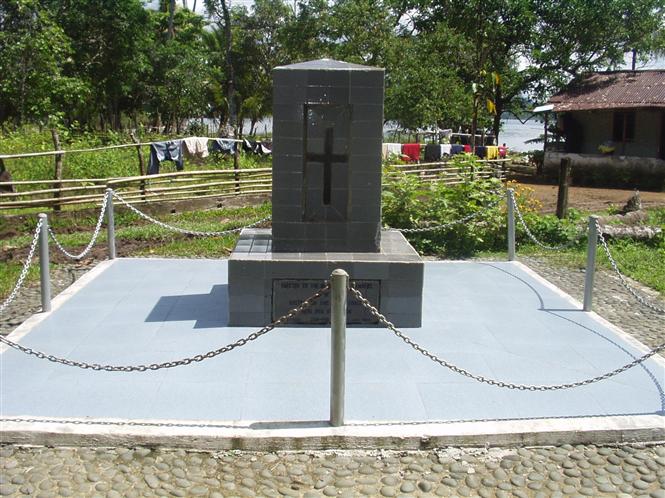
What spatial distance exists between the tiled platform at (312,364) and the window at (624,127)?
65.0 feet

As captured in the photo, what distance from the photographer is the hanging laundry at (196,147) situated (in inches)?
756

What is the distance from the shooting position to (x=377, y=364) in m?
5.91

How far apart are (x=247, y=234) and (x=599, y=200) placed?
594 inches

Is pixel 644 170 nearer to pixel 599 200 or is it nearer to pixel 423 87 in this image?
pixel 599 200

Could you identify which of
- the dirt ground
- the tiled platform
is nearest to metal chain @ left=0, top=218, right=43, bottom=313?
the tiled platform

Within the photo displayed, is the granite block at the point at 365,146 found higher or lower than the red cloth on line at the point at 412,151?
higher

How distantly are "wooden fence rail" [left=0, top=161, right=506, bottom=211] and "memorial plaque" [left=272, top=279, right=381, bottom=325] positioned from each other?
562cm

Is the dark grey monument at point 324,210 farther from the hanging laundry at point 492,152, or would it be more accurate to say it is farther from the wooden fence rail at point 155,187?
the hanging laundry at point 492,152

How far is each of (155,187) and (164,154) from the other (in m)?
1.41

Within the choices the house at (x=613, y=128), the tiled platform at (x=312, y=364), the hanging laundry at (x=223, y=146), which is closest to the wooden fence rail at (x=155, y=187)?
the hanging laundry at (x=223, y=146)

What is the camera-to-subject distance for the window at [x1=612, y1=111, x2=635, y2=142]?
25.8m

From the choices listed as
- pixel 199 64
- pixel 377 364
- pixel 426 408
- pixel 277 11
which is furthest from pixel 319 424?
pixel 277 11

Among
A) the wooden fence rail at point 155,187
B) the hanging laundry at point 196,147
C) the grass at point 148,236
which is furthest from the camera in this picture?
the hanging laundry at point 196,147

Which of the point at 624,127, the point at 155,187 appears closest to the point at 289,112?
the point at 155,187
